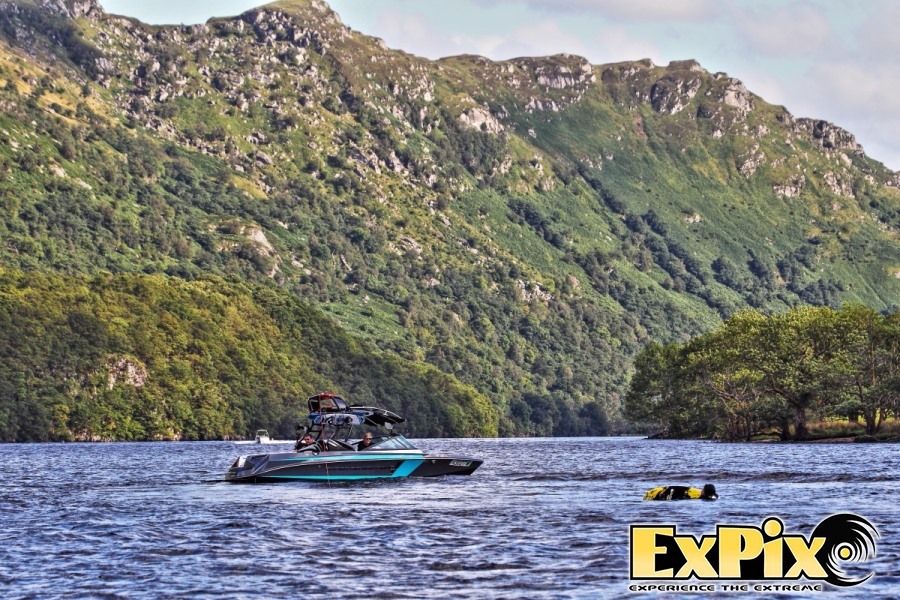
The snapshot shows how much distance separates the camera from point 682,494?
2803 inches

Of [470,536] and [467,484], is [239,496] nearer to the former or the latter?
[467,484]

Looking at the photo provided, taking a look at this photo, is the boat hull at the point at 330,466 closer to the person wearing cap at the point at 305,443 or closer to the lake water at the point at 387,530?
the person wearing cap at the point at 305,443

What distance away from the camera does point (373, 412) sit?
94062 mm

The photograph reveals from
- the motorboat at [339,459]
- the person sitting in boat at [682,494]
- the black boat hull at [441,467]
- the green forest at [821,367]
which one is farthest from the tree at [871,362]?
the person sitting in boat at [682,494]

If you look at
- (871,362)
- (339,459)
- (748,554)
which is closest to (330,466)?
(339,459)

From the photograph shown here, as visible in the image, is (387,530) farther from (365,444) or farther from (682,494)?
(365,444)

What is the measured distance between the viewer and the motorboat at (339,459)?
88688 mm

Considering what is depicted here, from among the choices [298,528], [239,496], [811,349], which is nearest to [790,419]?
[811,349]

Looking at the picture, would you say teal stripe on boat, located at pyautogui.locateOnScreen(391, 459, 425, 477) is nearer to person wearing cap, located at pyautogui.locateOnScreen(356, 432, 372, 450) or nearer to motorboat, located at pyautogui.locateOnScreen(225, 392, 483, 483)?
motorboat, located at pyautogui.locateOnScreen(225, 392, 483, 483)

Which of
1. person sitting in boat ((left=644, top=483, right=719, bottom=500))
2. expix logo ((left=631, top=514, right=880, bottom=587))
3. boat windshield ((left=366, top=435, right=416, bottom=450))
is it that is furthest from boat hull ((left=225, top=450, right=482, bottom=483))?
expix logo ((left=631, top=514, right=880, bottom=587))

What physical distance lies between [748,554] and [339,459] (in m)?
52.4

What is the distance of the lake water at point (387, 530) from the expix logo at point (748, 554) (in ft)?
2.81

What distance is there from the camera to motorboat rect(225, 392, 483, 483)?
88.7m

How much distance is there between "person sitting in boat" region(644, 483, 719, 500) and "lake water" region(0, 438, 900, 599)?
1.47 m
